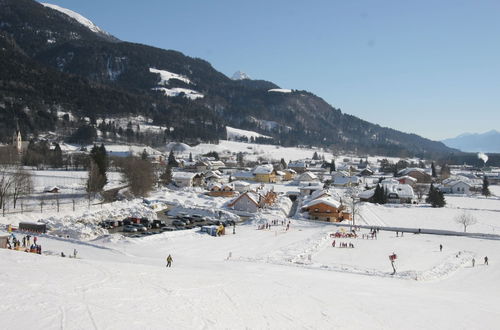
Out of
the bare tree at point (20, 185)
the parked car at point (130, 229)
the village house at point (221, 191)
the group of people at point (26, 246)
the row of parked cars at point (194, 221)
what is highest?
the bare tree at point (20, 185)

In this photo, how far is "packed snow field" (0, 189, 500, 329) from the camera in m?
10.1

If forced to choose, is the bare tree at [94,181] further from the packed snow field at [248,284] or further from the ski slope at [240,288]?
the ski slope at [240,288]

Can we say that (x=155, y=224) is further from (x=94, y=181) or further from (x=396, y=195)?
(x=396, y=195)

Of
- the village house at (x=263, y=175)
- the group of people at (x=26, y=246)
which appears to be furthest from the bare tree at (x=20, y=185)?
the village house at (x=263, y=175)

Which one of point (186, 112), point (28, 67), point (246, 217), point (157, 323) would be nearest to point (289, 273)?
point (157, 323)

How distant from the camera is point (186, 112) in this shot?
18912 cm

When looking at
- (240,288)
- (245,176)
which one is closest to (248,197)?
(240,288)

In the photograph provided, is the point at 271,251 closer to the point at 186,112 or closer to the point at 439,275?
the point at 439,275

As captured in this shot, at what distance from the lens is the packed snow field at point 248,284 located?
33.2 feet

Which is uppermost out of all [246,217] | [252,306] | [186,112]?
[186,112]

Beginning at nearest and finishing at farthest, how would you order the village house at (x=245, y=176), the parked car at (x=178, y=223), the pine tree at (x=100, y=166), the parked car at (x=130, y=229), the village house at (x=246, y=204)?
the parked car at (x=130, y=229) < the parked car at (x=178, y=223) < the village house at (x=246, y=204) < the pine tree at (x=100, y=166) < the village house at (x=245, y=176)

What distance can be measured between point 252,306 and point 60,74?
173902 mm

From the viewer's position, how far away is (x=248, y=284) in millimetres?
14695

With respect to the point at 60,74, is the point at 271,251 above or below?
below
